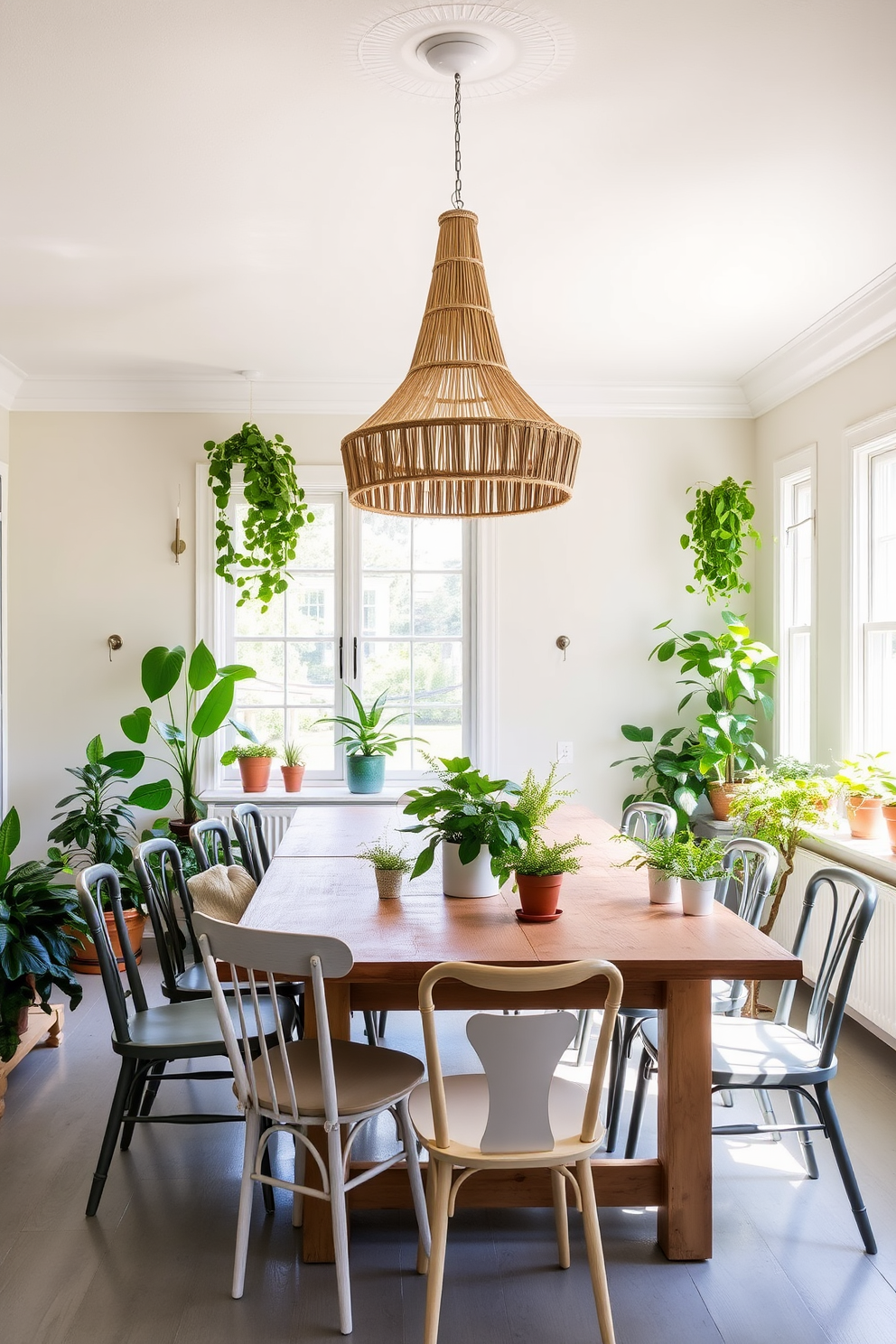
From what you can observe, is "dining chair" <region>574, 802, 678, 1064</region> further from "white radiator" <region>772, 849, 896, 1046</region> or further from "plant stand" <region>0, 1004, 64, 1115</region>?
"plant stand" <region>0, 1004, 64, 1115</region>

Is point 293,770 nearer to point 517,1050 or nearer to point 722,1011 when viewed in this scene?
point 722,1011

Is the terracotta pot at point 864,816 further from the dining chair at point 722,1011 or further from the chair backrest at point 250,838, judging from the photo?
the chair backrest at point 250,838

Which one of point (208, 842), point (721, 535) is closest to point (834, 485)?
point (721, 535)

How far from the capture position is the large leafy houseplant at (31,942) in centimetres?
321

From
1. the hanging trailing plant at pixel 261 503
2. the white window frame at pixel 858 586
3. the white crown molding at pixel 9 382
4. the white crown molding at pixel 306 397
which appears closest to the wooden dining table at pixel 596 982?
the white window frame at pixel 858 586

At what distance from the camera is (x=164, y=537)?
5227 mm

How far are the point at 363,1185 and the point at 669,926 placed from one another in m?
0.97

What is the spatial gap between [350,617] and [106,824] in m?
1.57

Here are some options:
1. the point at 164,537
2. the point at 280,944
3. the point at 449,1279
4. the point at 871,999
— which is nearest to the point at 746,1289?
the point at 449,1279

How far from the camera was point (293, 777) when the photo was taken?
5.14m

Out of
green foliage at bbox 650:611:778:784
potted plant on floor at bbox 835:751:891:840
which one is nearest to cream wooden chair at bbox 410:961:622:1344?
potted plant on floor at bbox 835:751:891:840

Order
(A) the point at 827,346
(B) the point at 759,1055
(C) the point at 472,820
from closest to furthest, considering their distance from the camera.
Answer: (B) the point at 759,1055 → (C) the point at 472,820 → (A) the point at 827,346

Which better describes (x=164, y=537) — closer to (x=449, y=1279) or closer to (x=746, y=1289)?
(x=449, y=1279)

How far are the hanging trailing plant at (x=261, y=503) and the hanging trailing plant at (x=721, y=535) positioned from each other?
6.27 feet
